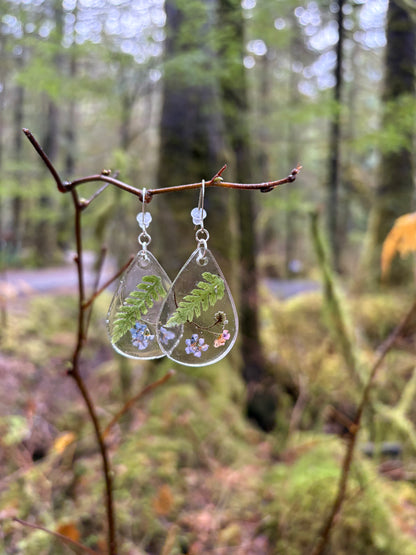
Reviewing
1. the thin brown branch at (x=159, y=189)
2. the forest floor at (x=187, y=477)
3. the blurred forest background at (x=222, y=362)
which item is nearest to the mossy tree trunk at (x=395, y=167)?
the blurred forest background at (x=222, y=362)

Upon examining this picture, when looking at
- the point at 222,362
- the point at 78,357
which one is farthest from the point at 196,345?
the point at 222,362

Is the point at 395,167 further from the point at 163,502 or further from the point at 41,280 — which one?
the point at 41,280

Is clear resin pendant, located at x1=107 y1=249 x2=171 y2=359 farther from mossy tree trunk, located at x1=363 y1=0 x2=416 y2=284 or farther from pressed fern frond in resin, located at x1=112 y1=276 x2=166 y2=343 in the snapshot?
mossy tree trunk, located at x1=363 y1=0 x2=416 y2=284

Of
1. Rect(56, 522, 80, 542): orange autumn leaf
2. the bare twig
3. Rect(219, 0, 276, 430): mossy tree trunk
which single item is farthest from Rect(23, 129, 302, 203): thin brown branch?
Rect(219, 0, 276, 430): mossy tree trunk

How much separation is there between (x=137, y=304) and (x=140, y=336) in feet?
0.35

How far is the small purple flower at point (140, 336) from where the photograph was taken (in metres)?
0.93

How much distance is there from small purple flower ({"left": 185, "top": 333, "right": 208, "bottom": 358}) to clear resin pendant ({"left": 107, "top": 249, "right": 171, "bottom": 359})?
69 millimetres

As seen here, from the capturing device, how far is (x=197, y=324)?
3.12 feet

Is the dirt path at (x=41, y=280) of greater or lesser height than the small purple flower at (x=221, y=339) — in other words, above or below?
below

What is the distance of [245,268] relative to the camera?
18.6 feet

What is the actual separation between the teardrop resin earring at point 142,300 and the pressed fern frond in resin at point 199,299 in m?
0.06

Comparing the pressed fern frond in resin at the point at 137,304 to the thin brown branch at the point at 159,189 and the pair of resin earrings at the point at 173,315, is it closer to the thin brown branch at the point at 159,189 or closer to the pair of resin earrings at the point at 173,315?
the pair of resin earrings at the point at 173,315

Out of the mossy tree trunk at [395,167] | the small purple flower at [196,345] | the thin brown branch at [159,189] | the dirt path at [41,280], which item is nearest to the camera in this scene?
the thin brown branch at [159,189]

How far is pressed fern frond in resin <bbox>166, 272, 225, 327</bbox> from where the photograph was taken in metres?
0.86
